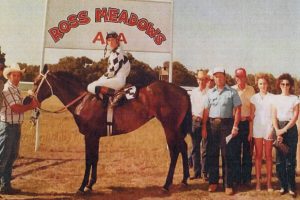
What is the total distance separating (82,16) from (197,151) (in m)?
2.16

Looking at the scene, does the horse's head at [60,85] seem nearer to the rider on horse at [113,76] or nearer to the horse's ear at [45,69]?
the horse's ear at [45,69]

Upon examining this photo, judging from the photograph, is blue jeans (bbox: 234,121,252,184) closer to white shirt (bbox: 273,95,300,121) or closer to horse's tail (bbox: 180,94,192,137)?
white shirt (bbox: 273,95,300,121)

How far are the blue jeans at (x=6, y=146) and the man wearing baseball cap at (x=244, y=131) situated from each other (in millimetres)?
2339

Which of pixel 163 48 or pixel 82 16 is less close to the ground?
pixel 82 16

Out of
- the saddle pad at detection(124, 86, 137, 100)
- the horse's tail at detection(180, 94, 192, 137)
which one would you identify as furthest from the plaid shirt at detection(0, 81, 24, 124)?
the horse's tail at detection(180, 94, 192, 137)

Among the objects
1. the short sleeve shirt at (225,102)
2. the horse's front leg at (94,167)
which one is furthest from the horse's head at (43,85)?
the short sleeve shirt at (225,102)

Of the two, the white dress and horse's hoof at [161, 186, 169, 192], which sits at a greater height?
the white dress

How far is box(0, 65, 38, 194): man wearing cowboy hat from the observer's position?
3.08 meters

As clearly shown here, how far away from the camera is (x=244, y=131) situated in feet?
11.8

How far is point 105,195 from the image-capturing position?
321 cm

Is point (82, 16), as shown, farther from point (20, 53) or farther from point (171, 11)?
point (171, 11)

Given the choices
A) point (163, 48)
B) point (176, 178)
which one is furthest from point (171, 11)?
point (176, 178)

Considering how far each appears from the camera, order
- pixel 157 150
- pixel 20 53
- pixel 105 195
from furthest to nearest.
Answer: pixel 157 150, pixel 20 53, pixel 105 195

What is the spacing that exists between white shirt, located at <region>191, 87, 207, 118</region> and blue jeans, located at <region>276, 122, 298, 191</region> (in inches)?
36.9
